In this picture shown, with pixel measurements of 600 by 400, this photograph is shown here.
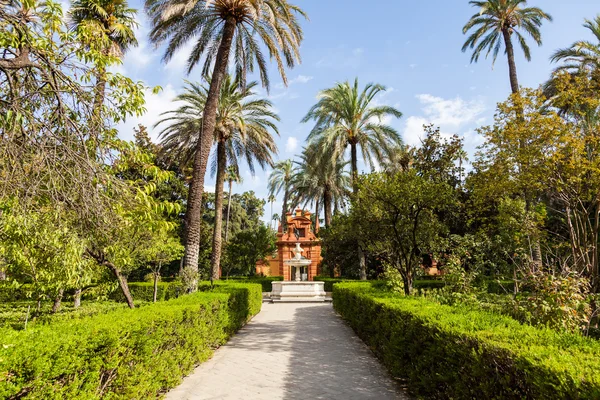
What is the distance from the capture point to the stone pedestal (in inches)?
805

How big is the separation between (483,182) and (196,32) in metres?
10.7

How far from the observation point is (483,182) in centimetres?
1150

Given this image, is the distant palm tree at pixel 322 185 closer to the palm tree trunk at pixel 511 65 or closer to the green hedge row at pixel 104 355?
the palm tree trunk at pixel 511 65

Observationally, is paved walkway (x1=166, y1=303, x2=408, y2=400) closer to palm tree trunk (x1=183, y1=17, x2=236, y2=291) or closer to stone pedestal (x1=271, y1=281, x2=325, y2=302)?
palm tree trunk (x1=183, y1=17, x2=236, y2=291)

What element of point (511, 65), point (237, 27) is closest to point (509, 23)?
point (511, 65)

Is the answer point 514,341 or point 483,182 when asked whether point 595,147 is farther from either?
point 514,341

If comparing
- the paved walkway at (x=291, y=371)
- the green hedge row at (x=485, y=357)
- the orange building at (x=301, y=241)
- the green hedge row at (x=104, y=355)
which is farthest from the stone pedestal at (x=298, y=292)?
the green hedge row at (x=485, y=357)

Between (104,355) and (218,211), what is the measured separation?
14367 mm

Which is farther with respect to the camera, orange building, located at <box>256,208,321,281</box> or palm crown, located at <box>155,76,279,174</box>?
orange building, located at <box>256,208,321,281</box>

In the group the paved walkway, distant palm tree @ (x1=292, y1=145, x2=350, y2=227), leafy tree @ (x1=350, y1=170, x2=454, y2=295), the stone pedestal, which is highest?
distant palm tree @ (x1=292, y1=145, x2=350, y2=227)

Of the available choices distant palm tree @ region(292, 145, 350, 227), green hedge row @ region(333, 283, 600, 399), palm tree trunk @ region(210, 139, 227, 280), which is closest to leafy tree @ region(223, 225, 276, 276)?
distant palm tree @ region(292, 145, 350, 227)

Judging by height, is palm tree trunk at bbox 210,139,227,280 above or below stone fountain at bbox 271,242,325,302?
above

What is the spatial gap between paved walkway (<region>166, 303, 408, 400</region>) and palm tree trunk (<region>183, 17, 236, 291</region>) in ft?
8.24

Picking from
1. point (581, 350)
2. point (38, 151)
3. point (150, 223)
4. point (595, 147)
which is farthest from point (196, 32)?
point (581, 350)
